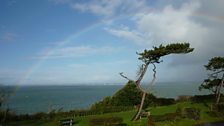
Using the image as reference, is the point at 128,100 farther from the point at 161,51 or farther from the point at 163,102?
the point at 161,51

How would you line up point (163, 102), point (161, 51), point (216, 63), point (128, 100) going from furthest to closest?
1. point (163, 102)
2. point (128, 100)
3. point (216, 63)
4. point (161, 51)

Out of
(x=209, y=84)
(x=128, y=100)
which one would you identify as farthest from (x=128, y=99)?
(x=209, y=84)

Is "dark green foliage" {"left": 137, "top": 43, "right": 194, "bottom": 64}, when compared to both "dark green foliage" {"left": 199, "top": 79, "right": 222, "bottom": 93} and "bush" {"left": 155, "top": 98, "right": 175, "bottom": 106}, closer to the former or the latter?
"dark green foliage" {"left": 199, "top": 79, "right": 222, "bottom": 93}

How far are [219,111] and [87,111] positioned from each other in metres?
15.9

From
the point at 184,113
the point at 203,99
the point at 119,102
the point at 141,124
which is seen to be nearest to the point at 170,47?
the point at 184,113

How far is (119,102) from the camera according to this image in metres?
45.0

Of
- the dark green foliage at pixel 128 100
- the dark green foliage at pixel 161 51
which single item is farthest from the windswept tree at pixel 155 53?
the dark green foliage at pixel 128 100

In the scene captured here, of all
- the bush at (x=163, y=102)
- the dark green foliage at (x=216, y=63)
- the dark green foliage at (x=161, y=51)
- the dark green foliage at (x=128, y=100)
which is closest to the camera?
the dark green foliage at (x=161, y=51)

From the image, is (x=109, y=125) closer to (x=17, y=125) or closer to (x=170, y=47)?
(x=17, y=125)

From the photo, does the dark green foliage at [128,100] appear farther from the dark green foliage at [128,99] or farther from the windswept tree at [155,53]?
the windswept tree at [155,53]

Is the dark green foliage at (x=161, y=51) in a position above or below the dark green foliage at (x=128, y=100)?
above

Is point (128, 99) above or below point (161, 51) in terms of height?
below

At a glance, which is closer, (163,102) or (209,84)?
(209,84)

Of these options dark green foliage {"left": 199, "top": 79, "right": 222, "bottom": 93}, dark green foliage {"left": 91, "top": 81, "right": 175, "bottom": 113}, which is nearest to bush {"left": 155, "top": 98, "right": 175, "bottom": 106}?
dark green foliage {"left": 91, "top": 81, "right": 175, "bottom": 113}
